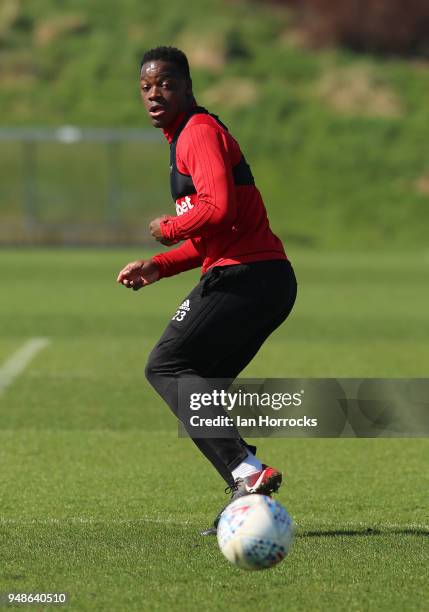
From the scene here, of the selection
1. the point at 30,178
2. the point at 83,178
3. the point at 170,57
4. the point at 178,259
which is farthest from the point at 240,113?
the point at 170,57

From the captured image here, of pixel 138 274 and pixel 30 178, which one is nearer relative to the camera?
pixel 138 274

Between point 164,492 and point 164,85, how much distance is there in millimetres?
2440

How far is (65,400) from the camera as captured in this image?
428 inches

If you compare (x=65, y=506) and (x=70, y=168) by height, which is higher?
(x=65, y=506)

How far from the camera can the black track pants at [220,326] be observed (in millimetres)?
6078

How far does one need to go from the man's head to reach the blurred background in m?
34.5

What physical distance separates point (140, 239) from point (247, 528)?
35.3 m

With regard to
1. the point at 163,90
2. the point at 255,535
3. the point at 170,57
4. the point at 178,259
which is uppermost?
the point at 170,57

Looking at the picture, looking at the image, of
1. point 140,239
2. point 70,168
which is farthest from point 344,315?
point 70,168

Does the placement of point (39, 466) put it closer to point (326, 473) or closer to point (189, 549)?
point (326, 473)

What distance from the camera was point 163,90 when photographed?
6082 millimetres

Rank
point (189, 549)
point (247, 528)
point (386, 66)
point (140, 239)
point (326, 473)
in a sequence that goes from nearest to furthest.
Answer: point (247, 528)
point (189, 549)
point (326, 473)
point (140, 239)
point (386, 66)

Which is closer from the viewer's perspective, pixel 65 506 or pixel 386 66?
pixel 65 506

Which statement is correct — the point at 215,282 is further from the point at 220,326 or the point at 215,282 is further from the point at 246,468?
the point at 246,468
